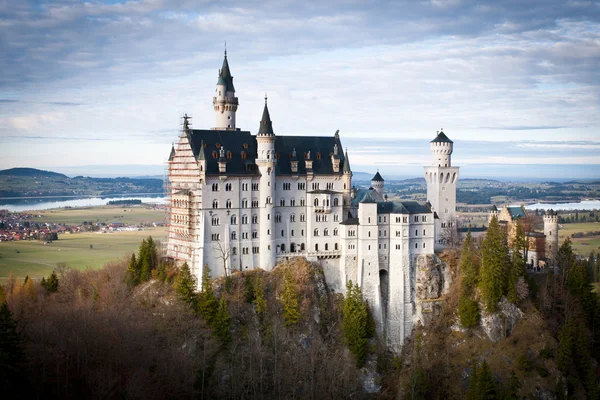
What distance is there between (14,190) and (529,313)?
448 ft

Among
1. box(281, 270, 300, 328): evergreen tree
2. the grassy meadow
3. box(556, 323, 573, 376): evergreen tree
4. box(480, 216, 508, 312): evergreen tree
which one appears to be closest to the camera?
box(556, 323, 573, 376): evergreen tree

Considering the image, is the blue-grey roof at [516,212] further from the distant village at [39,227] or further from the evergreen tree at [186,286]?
the distant village at [39,227]

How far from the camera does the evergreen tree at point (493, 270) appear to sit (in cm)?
8338

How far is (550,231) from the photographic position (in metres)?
96.1

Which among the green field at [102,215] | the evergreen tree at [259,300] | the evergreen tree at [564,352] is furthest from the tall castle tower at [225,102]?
the green field at [102,215]

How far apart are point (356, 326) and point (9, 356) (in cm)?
3766

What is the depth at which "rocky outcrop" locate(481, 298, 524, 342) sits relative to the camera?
82.6 metres

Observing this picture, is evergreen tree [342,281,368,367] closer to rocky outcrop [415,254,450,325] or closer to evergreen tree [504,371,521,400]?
rocky outcrop [415,254,450,325]

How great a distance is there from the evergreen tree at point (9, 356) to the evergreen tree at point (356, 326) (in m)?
35.6

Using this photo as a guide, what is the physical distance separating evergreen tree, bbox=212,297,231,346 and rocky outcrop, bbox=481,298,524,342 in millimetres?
29008

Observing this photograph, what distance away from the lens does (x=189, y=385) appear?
72.7 meters

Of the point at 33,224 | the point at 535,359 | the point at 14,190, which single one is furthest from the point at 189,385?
the point at 14,190

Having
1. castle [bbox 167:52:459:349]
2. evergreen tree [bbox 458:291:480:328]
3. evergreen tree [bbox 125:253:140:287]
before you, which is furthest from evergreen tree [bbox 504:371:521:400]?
evergreen tree [bbox 125:253:140:287]

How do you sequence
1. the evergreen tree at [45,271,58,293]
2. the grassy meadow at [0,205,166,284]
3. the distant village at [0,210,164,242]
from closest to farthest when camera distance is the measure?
1. the evergreen tree at [45,271,58,293]
2. the grassy meadow at [0,205,166,284]
3. the distant village at [0,210,164,242]
